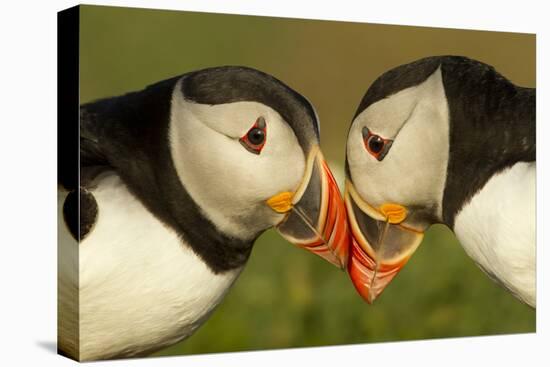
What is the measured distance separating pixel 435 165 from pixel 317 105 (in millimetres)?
753

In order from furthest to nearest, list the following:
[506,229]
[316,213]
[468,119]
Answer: [506,229] → [468,119] → [316,213]

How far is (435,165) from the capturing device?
621 cm

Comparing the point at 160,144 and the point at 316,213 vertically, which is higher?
the point at 160,144

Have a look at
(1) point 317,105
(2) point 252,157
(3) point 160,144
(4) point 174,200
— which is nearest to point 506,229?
(1) point 317,105

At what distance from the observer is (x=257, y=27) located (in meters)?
5.90

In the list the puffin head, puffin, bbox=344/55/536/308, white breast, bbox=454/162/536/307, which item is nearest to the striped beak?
the puffin head

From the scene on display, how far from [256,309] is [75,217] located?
110 cm

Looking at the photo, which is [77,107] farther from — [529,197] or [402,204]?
[529,197]

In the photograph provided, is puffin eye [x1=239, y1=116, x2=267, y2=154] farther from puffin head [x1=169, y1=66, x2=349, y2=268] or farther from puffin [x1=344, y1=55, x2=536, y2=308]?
puffin [x1=344, y1=55, x2=536, y2=308]

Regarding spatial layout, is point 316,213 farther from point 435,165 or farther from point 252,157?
point 435,165

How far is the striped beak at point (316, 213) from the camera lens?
588 cm

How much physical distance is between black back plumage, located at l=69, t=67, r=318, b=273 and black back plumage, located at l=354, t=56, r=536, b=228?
834mm

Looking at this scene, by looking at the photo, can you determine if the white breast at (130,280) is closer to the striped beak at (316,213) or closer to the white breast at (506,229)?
the striped beak at (316,213)

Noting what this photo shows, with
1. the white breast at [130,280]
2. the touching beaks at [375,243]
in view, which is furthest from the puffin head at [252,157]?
the white breast at [130,280]
